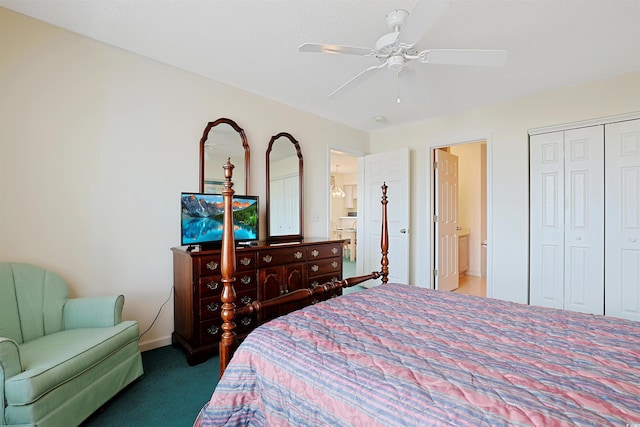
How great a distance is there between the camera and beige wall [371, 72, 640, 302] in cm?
285

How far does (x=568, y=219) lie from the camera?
3020mm

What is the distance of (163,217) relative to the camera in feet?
8.37

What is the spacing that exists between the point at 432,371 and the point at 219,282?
1862mm

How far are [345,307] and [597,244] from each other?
2977 millimetres

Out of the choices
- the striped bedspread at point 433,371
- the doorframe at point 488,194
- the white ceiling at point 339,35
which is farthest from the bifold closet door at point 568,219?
the striped bedspread at point 433,371

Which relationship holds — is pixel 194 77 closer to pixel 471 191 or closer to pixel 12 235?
pixel 12 235

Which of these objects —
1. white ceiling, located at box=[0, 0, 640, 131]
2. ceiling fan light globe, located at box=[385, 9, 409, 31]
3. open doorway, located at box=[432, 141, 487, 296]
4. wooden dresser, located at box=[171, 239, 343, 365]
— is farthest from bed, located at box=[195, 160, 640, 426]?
open doorway, located at box=[432, 141, 487, 296]

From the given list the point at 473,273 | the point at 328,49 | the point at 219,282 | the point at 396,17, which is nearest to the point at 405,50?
the point at 396,17

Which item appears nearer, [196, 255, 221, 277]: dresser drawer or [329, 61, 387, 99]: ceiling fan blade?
[329, 61, 387, 99]: ceiling fan blade

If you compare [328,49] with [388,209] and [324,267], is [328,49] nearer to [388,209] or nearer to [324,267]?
[324,267]

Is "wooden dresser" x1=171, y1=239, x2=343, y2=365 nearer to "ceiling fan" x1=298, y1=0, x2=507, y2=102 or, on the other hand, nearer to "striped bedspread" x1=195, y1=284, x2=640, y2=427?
"striped bedspread" x1=195, y1=284, x2=640, y2=427

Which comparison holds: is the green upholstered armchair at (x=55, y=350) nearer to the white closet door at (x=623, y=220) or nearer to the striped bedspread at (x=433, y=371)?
the striped bedspread at (x=433, y=371)

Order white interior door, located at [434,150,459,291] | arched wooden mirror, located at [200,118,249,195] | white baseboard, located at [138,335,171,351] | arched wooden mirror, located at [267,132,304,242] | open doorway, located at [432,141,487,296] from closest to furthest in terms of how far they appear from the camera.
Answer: white baseboard, located at [138,335,171,351] → arched wooden mirror, located at [200,118,249,195] → arched wooden mirror, located at [267,132,304,242] → white interior door, located at [434,150,459,291] → open doorway, located at [432,141,487,296]

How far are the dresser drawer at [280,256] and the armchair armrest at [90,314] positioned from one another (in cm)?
108
